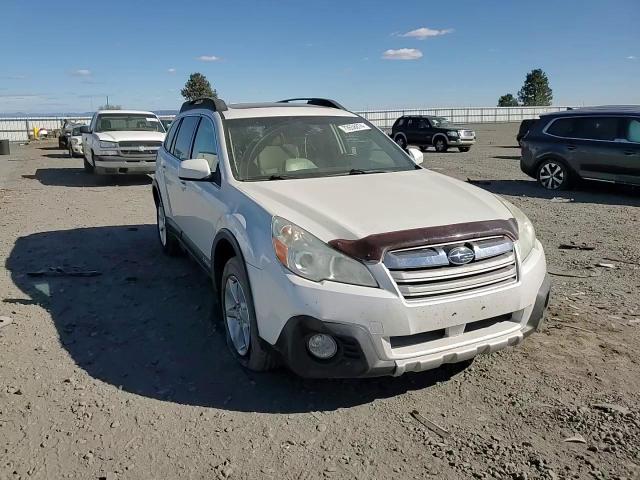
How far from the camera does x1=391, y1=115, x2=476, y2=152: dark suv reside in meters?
23.4

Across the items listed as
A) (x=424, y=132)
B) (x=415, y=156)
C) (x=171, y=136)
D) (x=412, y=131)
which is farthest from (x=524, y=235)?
(x=412, y=131)

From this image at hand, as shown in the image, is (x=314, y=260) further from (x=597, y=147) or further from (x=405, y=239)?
(x=597, y=147)

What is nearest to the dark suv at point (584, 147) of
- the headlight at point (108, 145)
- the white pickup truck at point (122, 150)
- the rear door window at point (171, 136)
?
the rear door window at point (171, 136)

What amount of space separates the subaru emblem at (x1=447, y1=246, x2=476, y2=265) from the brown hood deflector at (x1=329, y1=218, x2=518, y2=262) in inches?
2.1

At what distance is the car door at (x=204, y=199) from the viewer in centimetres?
412

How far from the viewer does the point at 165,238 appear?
21.4 feet

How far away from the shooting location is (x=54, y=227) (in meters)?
8.34

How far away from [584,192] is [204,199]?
9.52 metres

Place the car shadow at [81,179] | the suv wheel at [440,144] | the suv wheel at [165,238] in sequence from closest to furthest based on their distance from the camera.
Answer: the suv wheel at [165,238] < the car shadow at [81,179] < the suv wheel at [440,144]

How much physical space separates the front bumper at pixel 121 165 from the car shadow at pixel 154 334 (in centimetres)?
646

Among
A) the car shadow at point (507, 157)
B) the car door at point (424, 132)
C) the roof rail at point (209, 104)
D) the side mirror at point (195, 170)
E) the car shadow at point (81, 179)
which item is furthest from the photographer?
the car door at point (424, 132)

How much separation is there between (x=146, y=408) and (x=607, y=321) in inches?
138

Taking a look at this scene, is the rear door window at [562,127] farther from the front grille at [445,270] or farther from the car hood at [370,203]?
the front grille at [445,270]

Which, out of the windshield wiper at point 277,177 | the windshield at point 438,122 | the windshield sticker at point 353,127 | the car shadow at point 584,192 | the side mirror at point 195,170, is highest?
the windshield at point 438,122
